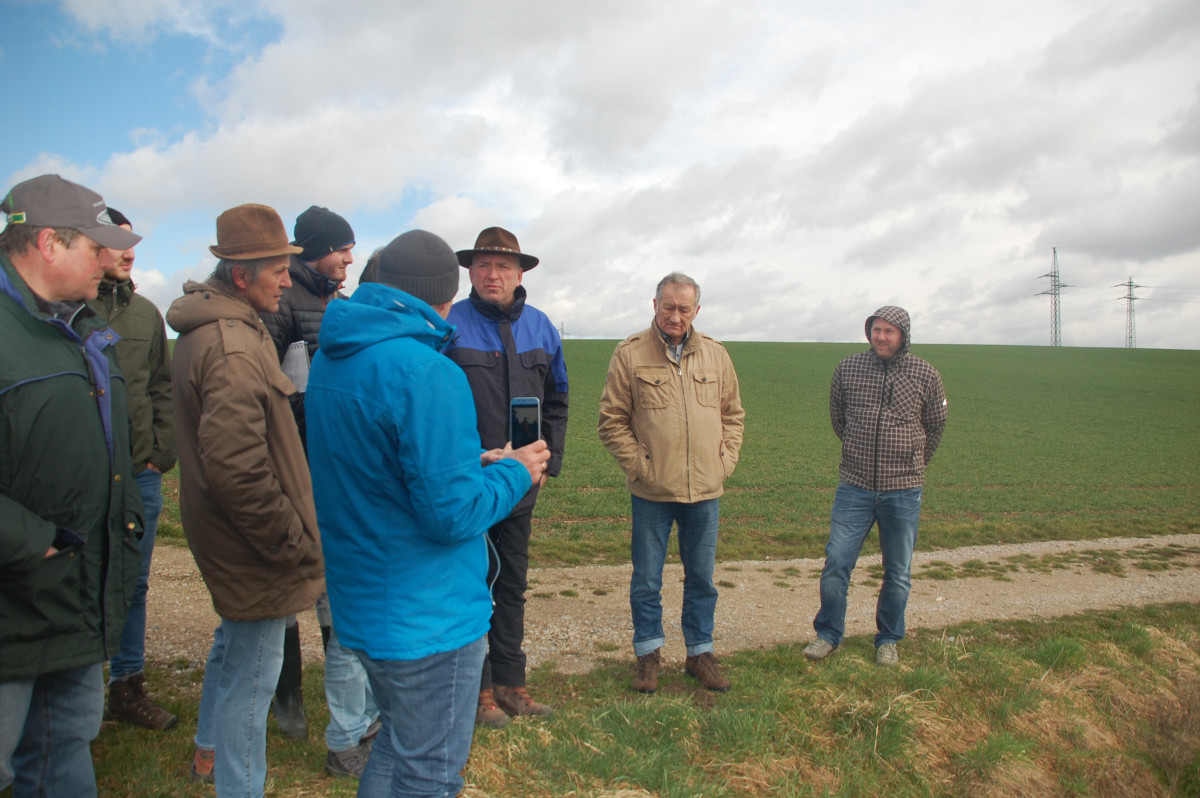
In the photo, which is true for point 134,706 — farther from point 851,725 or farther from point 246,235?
point 851,725

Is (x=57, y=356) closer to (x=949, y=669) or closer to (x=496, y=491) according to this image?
(x=496, y=491)

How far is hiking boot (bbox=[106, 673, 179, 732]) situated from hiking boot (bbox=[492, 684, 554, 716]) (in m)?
1.71

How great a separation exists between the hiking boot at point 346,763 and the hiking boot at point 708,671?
2291mm

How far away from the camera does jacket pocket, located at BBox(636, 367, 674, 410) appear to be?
4.96 metres

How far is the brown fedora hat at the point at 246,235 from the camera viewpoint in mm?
3074

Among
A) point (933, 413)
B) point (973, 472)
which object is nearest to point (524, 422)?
point (933, 413)

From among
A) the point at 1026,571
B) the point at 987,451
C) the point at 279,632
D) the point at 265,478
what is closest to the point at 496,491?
the point at 265,478

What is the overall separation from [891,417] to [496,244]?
10.4 feet

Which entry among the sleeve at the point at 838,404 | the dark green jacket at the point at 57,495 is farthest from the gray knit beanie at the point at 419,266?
the sleeve at the point at 838,404

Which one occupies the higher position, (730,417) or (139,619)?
(730,417)

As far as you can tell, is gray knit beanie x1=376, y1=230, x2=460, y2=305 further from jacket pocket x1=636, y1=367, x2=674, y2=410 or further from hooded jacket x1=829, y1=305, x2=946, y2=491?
hooded jacket x1=829, y1=305, x2=946, y2=491

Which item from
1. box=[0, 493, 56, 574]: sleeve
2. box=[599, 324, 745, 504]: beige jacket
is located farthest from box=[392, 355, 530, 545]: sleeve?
box=[599, 324, 745, 504]: beige jacket

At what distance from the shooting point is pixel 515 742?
392cm

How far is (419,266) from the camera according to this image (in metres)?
2.50
